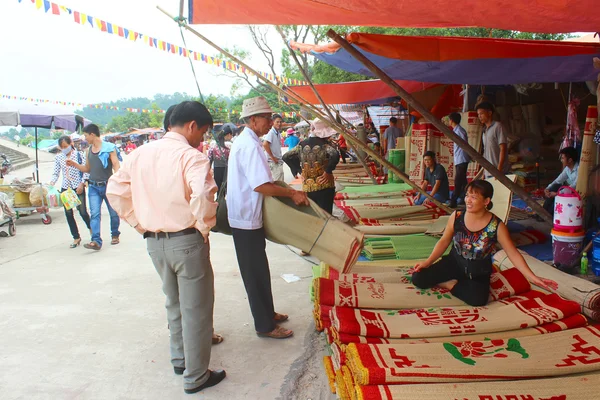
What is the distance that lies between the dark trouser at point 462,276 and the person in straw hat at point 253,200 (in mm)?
1048

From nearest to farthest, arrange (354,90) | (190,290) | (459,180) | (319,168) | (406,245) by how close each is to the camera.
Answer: (190,290), (406,245), (319,168), (459,180), (354,90)

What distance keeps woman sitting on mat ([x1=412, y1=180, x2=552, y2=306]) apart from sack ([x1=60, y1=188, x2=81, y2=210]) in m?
4.88

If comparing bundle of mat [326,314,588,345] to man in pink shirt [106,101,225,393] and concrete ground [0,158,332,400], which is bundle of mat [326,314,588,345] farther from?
man in pink shirt [106,101,225,393]

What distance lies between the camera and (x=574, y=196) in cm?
388

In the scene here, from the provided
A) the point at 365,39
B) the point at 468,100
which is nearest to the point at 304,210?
the point at 365,39

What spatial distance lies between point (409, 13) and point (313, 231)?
1.57 m

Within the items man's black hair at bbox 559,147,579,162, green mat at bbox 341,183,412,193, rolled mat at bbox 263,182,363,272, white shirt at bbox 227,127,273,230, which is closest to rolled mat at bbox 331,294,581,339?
rolled mat at bbox 263,182,363,272

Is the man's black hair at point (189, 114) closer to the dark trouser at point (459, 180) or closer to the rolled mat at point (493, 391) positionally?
the rolled mat at point (493, 391)

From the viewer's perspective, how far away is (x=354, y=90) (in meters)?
10.1

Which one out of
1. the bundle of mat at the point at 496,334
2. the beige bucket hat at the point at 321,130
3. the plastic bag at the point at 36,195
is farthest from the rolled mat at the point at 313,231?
the plastic bag at the point at 36,195

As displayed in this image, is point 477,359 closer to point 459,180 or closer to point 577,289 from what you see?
point 577,289

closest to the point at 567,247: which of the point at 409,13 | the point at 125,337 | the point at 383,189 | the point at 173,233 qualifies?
the point at 409,13

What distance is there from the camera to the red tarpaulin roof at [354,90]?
943cm

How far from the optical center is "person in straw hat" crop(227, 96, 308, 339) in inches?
117
